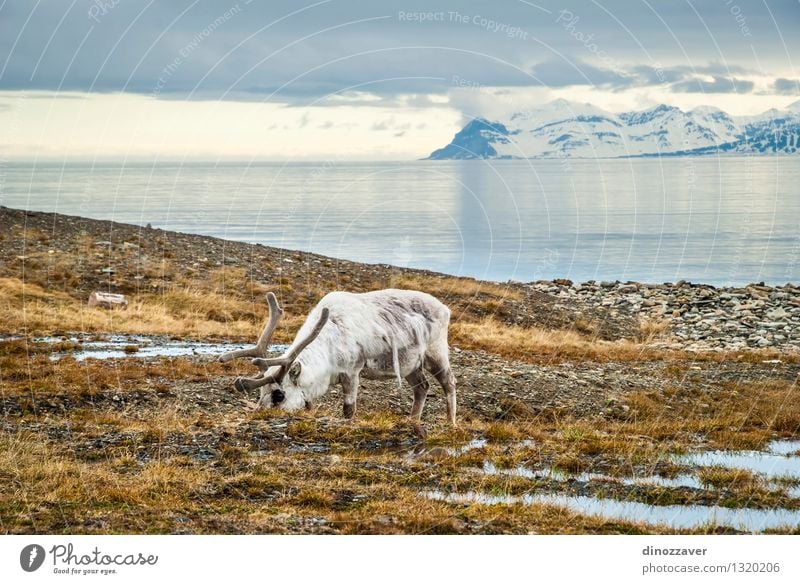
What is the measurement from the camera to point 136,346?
28.0m

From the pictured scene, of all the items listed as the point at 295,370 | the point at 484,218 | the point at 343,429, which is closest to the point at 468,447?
the point at 343,429

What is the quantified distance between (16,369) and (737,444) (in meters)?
15.6

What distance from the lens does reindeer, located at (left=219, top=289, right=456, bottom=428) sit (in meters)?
16.2

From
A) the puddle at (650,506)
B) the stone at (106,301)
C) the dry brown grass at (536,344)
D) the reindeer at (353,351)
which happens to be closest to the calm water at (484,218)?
the stone at (106,301)

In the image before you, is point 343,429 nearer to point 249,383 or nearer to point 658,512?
point 249,383

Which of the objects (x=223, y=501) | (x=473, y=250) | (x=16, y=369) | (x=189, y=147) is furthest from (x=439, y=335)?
(x=473, y=250)

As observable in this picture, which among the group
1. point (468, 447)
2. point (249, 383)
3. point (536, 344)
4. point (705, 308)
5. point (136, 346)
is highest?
point (249, 383)

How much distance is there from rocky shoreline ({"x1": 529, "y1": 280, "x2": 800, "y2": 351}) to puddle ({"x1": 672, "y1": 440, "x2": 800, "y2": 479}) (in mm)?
18700

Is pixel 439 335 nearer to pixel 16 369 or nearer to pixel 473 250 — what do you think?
pixel 16 369

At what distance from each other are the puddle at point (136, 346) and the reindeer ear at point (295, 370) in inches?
421

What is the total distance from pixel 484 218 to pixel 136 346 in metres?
46.6

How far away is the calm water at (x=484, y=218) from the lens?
59406mm

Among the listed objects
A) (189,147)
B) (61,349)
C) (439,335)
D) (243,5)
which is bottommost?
(61,349)

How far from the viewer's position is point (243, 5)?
1025 inches
